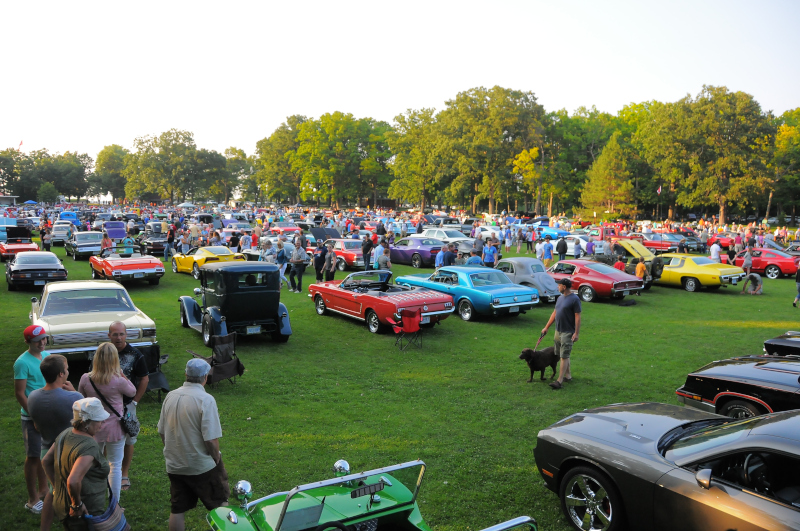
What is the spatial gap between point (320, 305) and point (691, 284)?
1424 cm

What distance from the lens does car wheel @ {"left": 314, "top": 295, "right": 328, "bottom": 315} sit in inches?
606

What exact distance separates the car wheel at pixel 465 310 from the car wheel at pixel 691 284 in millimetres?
10433

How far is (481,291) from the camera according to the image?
14766 mm

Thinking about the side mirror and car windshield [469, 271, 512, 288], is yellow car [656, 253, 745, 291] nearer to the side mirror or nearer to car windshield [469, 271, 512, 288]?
car windshield [469, 271, 512, 288]

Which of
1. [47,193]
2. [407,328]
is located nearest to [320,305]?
[407,328]

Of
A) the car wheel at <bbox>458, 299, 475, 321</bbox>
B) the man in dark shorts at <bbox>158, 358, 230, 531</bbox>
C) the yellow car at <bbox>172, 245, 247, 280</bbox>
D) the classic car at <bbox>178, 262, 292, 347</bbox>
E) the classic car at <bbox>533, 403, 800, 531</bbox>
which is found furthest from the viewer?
the yellow car at <bbox>172, 245, 247, 280</bbox>

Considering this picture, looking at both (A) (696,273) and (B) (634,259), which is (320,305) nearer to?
(B) (634,259)

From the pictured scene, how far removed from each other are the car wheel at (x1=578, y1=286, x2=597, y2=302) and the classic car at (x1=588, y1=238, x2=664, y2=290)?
3227 millimetres

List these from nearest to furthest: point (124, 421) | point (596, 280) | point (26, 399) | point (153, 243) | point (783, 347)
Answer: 1. point (124, 421)
2. point (26, 399)
3. point (783, 347)
4. point (596, 280)
5. point (153, 243)

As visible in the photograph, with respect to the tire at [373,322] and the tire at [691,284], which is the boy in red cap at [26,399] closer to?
the tire at [373,322]

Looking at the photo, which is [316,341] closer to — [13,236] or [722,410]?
[722,410]

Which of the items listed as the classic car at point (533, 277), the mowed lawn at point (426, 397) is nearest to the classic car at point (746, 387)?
the mowed lawn at point (426, 397)

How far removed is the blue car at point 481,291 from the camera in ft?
48.0

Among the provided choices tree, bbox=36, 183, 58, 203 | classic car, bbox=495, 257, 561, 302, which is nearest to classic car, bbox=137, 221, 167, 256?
classic car, bbox=495, 257, 561, 302
